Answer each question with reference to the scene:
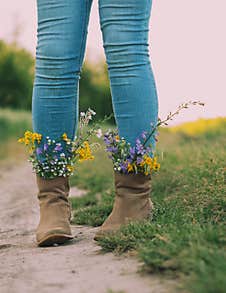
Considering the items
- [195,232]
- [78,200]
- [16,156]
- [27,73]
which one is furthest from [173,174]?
[27,73]

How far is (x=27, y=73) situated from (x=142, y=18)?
1521 centimetres

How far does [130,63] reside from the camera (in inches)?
84.6

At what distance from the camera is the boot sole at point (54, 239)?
220cm

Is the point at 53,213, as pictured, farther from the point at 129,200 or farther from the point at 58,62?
the point at 58,62

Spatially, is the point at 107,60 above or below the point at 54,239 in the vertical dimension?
above

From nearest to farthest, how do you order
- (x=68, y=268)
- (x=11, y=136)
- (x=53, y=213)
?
(x=68, y=268)
(x=53, y=213)
(x=11, y=136)

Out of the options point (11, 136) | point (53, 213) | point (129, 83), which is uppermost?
point (129, 83)

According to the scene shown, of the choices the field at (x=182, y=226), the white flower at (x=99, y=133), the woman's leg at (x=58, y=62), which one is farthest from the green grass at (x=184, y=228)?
the woman's leg at (x=58, y=62)

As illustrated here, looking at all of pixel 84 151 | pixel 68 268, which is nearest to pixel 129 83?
pixel 84 151

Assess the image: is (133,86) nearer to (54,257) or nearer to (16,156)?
(54,257)

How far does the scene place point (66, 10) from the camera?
85.2 inches

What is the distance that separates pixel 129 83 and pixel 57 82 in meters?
0.26

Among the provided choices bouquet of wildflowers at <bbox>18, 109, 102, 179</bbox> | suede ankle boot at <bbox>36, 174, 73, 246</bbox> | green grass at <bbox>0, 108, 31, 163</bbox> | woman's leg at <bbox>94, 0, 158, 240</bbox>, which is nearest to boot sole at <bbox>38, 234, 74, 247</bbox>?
suede ankle boot at <bbox>36, 174, 73, 246</bbox>

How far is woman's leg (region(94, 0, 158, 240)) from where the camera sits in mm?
2133
